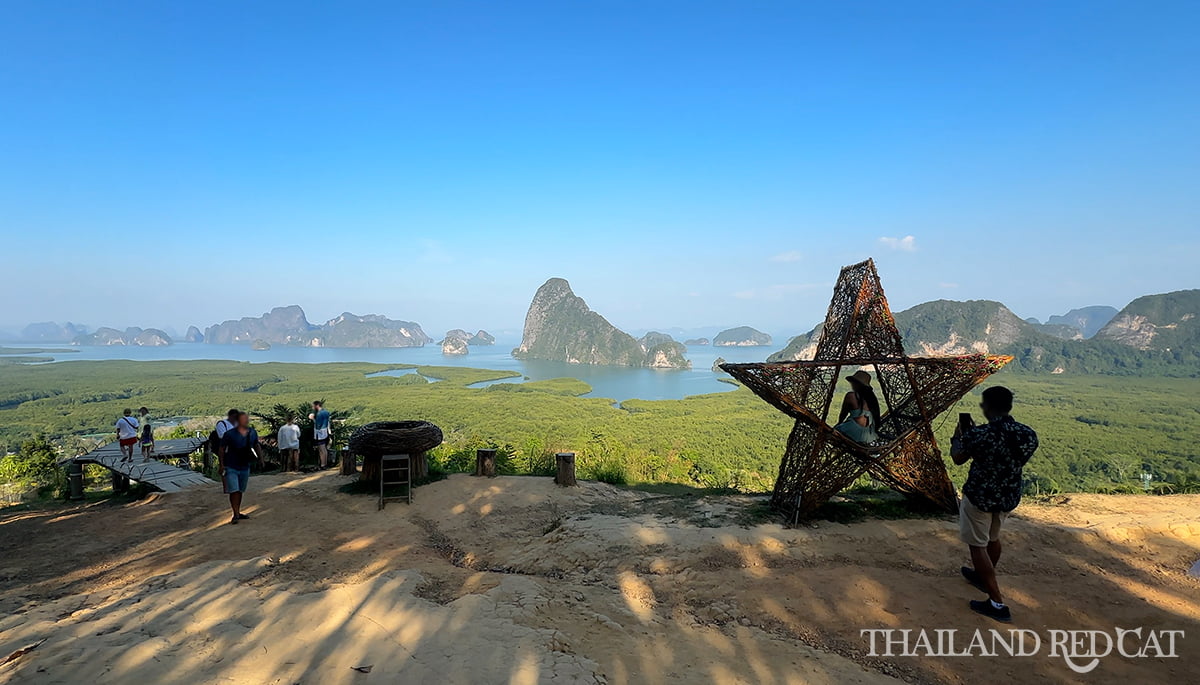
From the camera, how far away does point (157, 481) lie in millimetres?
8258

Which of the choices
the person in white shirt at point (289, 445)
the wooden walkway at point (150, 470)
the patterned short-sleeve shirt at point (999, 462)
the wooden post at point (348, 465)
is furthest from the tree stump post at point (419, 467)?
the patterned short-sleeve shirt at point (999, 462)

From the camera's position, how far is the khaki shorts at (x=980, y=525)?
4166 millimetres

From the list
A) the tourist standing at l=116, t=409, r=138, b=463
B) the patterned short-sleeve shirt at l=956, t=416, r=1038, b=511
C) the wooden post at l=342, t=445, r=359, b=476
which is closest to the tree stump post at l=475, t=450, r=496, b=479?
the wooden post at l=342, t=445, r=359, b=476

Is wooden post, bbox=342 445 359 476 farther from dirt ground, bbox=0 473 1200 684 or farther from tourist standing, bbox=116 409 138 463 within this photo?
tourist standing, bbox=116 409 138 463

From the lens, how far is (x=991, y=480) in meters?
4.08

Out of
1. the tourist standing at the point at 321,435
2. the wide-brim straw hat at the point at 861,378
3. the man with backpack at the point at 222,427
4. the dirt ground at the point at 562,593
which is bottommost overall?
the dirt ground at the point at 562,593

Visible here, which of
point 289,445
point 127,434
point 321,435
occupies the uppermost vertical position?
point 127,434

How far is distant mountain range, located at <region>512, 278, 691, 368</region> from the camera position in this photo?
120 m

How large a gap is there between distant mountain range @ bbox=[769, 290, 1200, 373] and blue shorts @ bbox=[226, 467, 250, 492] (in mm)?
80478

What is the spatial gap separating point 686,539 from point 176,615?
4.75m

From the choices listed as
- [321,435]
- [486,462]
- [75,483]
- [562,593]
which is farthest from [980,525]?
[75,483]

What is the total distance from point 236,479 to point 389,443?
203cm

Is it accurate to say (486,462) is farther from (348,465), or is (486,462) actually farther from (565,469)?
(348,465)

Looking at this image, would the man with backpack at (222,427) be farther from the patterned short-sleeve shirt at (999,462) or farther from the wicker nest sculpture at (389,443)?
the patterned short-sleeve shirt at (999,462)
